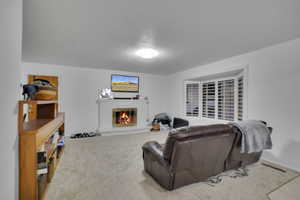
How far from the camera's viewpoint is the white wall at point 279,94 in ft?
8.35

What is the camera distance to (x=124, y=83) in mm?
5430

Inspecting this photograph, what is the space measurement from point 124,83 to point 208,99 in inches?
127

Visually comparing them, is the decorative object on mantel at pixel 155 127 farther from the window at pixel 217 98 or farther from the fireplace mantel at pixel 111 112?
the window at pixel 217 98

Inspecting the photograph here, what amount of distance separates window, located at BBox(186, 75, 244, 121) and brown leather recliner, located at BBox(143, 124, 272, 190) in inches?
79.2

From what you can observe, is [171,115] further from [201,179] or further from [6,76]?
[6,76]

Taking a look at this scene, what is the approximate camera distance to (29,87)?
1.52 metres

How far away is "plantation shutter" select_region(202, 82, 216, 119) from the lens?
186 inches

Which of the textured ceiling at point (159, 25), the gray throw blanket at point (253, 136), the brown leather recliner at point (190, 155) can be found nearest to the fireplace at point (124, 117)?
the textured ceiling at point (159, 25)

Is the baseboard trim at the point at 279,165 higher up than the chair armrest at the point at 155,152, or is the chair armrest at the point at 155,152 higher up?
the chair armrest at the point at 155,152

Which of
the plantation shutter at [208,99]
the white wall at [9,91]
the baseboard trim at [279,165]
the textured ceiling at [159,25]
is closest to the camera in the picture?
the white wall at [9,91]

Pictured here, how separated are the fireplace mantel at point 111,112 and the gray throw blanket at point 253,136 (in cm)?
389

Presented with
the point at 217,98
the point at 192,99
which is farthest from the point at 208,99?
the point at 192,99

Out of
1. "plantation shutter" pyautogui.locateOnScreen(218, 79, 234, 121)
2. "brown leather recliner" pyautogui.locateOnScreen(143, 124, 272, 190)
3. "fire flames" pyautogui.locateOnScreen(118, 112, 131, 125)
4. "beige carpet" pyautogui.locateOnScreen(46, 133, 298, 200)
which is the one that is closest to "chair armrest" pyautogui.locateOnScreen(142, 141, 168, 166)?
"brown leather recliner" pyautogui.locateOnScreen(143, 124, 272, 190)

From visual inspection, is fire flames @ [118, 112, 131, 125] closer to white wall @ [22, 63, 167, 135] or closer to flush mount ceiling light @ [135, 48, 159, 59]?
white wall @ [22, 63, 167, 135]
